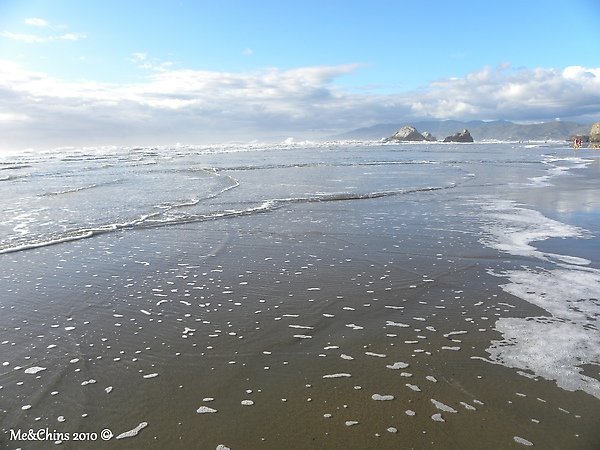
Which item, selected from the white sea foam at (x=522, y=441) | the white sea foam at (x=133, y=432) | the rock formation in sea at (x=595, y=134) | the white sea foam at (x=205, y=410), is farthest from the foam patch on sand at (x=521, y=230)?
the rock formation in sea at (x=595, y=134)

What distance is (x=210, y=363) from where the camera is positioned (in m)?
4.81

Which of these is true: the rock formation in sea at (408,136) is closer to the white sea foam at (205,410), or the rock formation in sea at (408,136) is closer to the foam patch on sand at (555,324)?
the foam patch on sand at (555,324)

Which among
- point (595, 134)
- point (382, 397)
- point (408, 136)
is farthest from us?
point (408, 136)

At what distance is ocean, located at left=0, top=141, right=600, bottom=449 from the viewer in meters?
3.73

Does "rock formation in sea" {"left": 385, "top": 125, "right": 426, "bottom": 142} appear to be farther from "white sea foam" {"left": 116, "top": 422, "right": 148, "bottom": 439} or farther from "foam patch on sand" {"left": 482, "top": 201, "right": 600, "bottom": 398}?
"white sea foam" {"left": 116, "top": 422, "right": 148, "bottom": 439}

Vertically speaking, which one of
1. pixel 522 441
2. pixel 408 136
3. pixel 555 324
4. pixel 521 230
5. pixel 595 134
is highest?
pixel 408 136

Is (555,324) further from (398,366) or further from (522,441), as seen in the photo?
(522,441)

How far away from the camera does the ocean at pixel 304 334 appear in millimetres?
3734

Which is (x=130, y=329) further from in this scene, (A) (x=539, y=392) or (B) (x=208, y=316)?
(A) (x=539, y=392)

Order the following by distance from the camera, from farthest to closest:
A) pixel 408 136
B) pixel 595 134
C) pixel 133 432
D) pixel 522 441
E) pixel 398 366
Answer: pixel 408 136 < pixel 595 134 < pixel 398 366 < pixel 133 432 < pixel 522 441

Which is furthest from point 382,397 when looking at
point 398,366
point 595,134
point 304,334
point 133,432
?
point 595,134

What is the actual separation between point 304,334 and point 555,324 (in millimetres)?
3479

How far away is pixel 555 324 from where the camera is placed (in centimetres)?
560

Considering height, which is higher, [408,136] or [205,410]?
[408,136]
